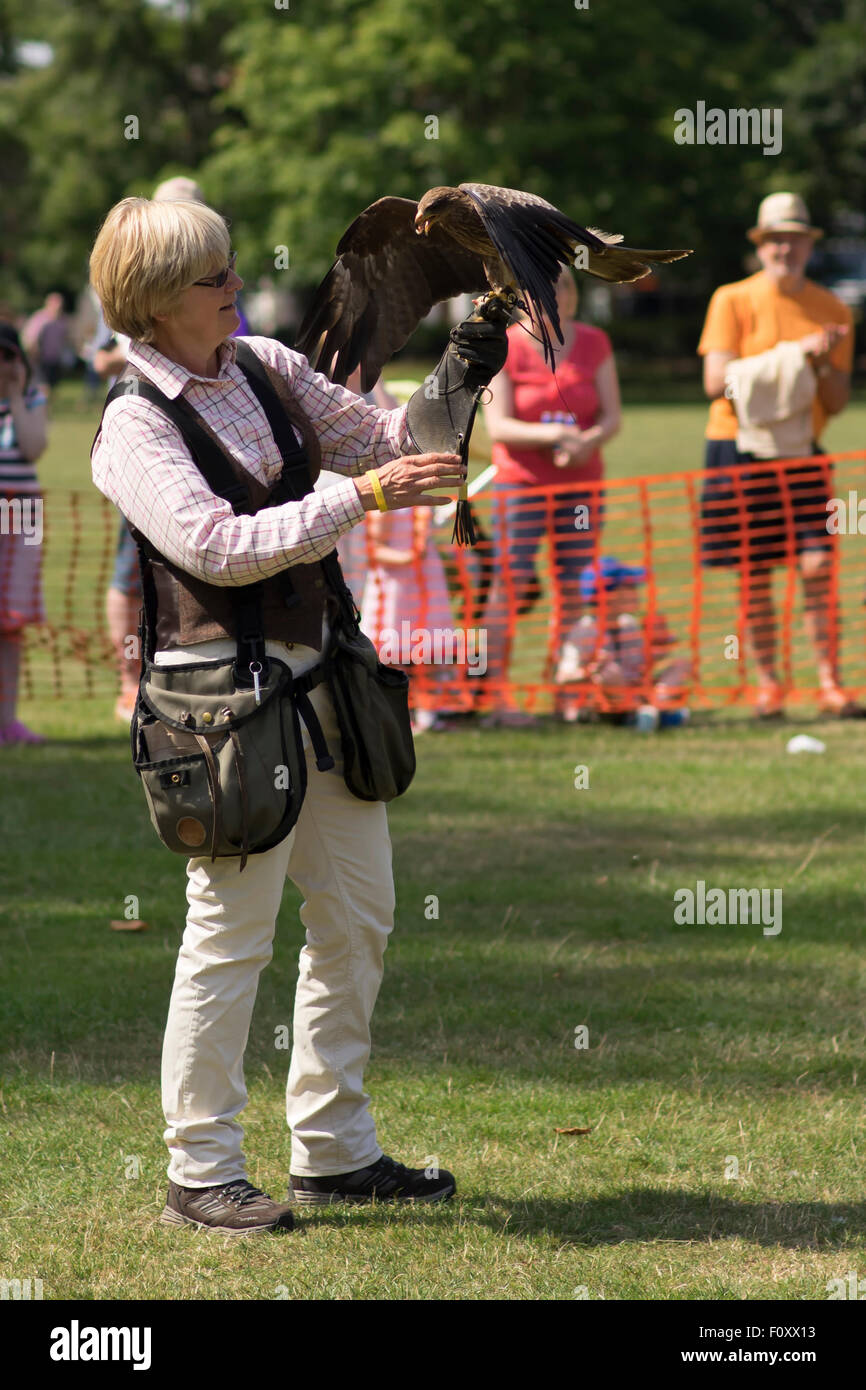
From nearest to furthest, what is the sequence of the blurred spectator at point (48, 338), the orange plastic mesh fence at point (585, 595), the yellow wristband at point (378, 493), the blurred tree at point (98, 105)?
the yellow wristband at point (378, 493) → the orange plastic mesh fence at point (585, 595) → the blurred spectator at point (48, 338) → the blurred tree at point (98, 105)

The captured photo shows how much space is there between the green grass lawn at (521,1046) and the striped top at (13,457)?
132 centimetres

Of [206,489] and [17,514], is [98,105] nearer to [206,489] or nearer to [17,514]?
[17,514]

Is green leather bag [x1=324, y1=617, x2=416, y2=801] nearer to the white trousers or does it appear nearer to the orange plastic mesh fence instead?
the white trousers

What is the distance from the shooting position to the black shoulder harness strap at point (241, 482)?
338 centimetres

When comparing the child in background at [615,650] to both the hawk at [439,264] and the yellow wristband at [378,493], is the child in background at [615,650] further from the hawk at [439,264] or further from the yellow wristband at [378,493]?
the yellow wristband at [378,493]

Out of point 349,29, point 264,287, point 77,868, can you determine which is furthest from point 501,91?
point 77,868

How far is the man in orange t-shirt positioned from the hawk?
16.0ft

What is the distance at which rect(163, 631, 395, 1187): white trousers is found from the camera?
354cm

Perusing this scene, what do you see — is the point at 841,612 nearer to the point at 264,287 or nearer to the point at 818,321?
the point at 818,321

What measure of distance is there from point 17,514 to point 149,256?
4.85 m

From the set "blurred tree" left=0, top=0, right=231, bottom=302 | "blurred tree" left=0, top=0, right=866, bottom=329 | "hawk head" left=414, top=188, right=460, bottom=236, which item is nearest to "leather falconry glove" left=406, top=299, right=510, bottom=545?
"hawk head" left=414, top=188, right=460, bottom=236

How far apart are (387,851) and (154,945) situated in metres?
1.97

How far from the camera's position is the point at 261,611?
347 centimetres

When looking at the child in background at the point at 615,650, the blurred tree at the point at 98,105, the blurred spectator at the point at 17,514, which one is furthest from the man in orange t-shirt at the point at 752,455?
the blurred tree at the point at 98,105
